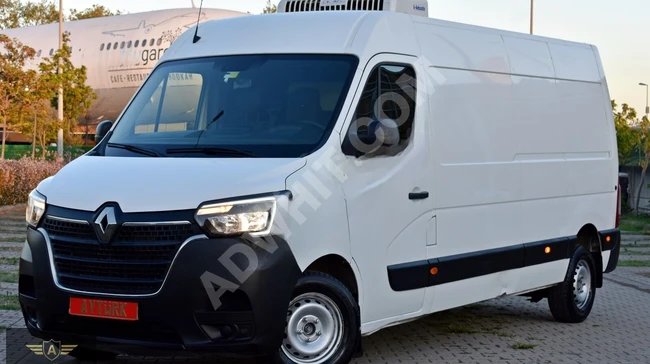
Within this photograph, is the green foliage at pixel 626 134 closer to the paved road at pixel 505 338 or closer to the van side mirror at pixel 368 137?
the paved road at pixel 505 338

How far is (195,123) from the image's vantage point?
758 centimetres

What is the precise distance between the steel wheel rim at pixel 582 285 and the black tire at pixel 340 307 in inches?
157

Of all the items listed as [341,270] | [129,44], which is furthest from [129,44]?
[341,270]

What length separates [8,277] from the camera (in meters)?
12.8

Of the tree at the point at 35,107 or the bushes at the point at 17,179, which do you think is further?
the tree at the point at 35,107

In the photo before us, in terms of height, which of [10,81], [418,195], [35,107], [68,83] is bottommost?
[418,195]

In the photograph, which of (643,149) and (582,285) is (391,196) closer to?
(582,285)

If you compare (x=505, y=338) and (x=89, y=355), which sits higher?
(x=89, y=355)

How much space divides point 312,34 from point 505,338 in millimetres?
3384

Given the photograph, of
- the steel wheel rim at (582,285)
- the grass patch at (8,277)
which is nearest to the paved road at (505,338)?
the steel wheel rim at (582,285)

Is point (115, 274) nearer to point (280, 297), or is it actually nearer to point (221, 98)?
point (280, 297)

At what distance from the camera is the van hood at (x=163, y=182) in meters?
6.48

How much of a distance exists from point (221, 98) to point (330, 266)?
1.50 metres

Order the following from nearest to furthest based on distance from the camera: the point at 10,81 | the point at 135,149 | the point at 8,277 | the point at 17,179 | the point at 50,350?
the point at 135,149 → the point at 50,350 → the point at 8,277 → the point at 17,179 → the point at 10,81
